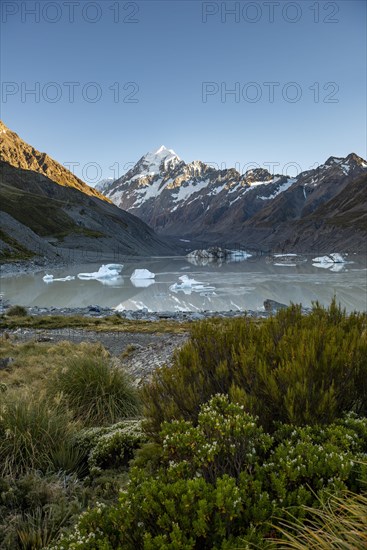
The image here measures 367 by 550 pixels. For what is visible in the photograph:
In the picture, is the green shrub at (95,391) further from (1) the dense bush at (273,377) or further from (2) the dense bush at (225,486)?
(2) the dense bush at (225,486)

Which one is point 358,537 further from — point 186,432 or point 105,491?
point 105,491

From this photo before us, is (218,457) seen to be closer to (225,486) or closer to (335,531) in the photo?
(225,486)

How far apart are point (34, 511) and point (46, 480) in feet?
1.60

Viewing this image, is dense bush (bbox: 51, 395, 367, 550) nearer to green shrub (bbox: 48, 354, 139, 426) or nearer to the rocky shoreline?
green shrub (bbox: 48, 354, 139, 426)

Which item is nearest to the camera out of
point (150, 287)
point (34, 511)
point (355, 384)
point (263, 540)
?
point (263, 540)

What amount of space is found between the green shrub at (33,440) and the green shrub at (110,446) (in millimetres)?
217

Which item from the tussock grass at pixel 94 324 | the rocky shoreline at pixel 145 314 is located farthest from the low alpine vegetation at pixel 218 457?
the rocky shoreline at pixel 145 314

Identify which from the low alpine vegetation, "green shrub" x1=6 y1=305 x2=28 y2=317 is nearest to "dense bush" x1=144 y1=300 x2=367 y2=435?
the low alpine vegetation

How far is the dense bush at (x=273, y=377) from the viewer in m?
3.82

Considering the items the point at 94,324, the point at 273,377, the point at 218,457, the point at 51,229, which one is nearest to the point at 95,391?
the point at 273,377

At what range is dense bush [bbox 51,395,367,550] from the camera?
268cm

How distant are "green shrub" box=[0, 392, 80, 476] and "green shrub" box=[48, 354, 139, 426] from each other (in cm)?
151

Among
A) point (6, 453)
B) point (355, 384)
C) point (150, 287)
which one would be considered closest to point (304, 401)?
point (355, 384)

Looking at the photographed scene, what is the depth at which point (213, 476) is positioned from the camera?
3.15 meters
